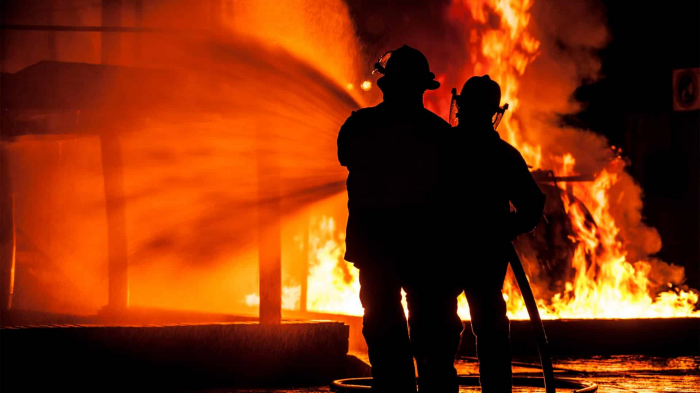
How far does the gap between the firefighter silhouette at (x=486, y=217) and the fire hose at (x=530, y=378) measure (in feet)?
0.48

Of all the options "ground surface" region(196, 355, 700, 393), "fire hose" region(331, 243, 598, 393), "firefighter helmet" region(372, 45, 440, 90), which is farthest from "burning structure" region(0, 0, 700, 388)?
"firefighter helmet" region(372, 45, 440, 90)

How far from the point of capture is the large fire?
11305 mm

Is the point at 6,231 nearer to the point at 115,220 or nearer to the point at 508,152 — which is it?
the point at 115,220

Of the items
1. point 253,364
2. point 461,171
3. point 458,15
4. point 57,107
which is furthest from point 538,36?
point 461,171

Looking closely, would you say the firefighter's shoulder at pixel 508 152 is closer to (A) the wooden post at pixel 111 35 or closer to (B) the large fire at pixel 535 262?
(B) the large fire at pixel 535 262

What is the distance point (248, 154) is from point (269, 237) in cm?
379

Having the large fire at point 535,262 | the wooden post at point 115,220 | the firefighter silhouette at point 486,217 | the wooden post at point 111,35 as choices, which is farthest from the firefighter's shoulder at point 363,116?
the wooden post at point 111,35

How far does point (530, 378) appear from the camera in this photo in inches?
286

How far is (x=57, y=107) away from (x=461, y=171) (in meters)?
6.00

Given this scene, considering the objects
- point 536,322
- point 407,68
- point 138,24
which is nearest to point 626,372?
point 536,322

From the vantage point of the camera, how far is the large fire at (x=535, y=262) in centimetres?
1130

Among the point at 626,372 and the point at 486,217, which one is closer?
the point at 486,217

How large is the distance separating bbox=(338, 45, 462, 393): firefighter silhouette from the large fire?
5765 mm

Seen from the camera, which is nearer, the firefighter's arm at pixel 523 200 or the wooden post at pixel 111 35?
the firefighter's arm at pixel 523 200
